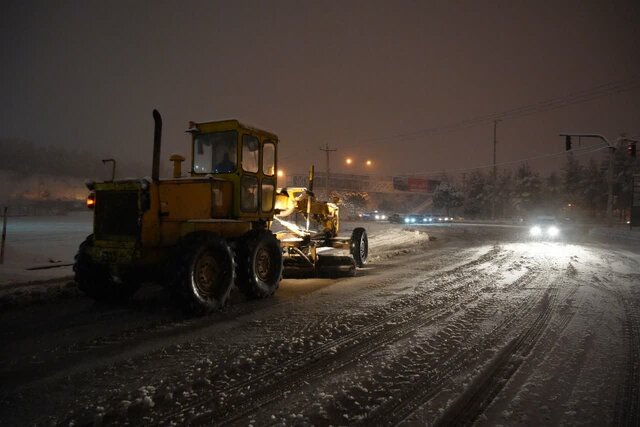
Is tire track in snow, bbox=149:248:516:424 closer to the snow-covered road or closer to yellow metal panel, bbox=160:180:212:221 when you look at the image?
the snow-covered road

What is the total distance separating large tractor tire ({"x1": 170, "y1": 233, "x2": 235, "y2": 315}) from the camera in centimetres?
618

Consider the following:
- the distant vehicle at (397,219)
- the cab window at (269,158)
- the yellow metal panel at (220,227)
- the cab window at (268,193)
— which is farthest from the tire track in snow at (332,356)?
the distant vehicle at (397,219)

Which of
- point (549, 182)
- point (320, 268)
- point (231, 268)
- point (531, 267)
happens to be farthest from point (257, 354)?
point (549, 182)

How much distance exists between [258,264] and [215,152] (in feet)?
7.42

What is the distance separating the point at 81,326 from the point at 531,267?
1126 cm

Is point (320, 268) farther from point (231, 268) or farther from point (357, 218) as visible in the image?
point (357, 218)

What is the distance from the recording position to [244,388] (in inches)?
155

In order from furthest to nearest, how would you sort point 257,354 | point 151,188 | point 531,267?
point 531,267 → point 151,188 → point 257,354

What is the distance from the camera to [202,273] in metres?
6.73

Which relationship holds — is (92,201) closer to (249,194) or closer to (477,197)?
(249,194)

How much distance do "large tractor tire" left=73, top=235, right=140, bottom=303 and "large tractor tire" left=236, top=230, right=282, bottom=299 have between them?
5.84ft

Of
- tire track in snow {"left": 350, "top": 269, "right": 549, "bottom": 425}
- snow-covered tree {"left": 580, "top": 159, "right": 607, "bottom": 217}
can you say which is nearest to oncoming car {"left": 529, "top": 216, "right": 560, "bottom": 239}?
tire track in snow {"left": 350, "top": 269, "right": 549, "bottom": 425}

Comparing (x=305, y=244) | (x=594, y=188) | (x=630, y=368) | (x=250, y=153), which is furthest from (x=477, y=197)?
(x=630, y=368)

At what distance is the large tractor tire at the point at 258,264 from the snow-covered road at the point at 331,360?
293 mm
